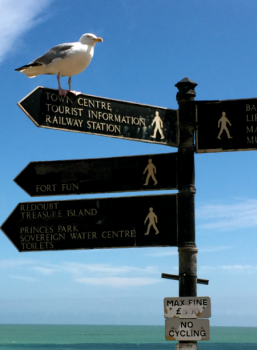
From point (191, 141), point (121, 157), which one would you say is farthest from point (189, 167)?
point (121, 157)

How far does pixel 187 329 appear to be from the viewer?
7.17 m

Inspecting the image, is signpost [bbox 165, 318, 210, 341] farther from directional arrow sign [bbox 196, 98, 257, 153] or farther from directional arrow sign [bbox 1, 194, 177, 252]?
directional arrow sign [bbox 196, 98, 257, 153]

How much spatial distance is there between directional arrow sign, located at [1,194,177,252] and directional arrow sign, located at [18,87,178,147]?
875 millimetres

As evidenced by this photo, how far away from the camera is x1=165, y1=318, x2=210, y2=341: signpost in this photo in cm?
714

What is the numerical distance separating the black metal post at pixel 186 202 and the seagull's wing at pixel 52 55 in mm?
1634

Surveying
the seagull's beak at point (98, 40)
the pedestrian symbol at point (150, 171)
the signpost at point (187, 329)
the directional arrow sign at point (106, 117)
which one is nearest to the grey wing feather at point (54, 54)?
the seagull's beak at point (98, 40)

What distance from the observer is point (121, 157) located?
308 inches

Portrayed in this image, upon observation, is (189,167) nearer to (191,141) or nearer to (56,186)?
(191,141)

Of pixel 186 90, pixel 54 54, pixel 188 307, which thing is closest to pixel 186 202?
pixel 188 307

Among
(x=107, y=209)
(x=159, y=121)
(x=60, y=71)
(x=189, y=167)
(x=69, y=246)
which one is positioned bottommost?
(x=69, y=246)

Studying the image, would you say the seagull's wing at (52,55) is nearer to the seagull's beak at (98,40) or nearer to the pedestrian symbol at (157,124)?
the seagull's beak at (98,40)

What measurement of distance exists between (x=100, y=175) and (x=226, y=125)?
69.2 inches

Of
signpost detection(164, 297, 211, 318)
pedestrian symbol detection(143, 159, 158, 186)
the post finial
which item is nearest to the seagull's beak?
the post finial

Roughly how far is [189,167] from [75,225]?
162 cm
